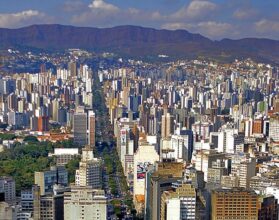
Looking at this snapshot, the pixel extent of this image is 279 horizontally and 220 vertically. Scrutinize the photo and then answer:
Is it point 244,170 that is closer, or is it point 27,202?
point 27,202

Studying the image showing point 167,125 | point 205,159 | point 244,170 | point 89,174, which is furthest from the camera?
point 167,125

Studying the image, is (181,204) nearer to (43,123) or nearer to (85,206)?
(85,206)

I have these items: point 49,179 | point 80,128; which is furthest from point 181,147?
point 49,179

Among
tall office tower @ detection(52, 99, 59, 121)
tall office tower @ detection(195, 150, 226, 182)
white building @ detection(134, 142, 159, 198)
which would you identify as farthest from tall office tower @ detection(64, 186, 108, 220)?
tall office tower @ detection(52, 99, 59, 121)

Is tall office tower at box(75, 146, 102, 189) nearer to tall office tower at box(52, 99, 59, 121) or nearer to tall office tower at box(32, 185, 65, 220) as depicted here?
tall office tower at box(32, 185, 65, 220)

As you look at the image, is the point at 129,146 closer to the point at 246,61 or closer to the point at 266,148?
the point at 266,148

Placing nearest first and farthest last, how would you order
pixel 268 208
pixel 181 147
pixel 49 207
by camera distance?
1. pixel 49 207
2. pixel 268 208
3. pixel 181 147

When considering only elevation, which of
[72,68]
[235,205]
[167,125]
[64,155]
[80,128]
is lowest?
[64,155]

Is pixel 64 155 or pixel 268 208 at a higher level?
pixel 268 208
